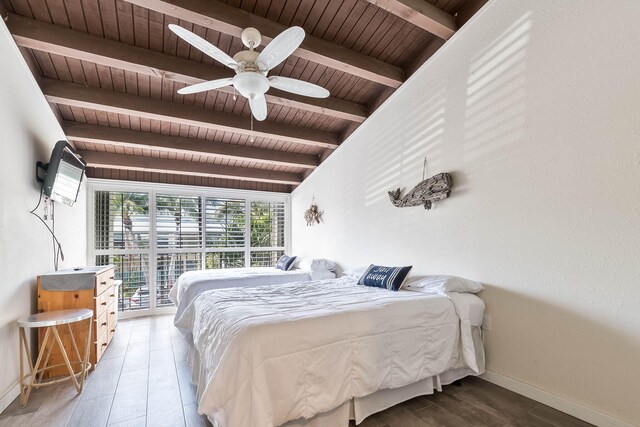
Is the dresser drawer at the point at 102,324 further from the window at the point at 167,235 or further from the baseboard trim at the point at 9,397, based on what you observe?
the window at the point at 167,235

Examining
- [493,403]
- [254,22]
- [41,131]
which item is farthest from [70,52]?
[493,403]

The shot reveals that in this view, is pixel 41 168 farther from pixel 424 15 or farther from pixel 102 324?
pixel 424 15

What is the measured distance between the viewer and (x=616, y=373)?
6.20 feet

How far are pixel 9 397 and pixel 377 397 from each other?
8.86ft

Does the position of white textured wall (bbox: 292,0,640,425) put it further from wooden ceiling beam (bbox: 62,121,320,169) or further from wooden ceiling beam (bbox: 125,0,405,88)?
wooden ceiling beam (bbox: 62,121,320,169)

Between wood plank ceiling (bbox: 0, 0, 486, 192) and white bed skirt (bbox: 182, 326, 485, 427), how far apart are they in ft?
8.81

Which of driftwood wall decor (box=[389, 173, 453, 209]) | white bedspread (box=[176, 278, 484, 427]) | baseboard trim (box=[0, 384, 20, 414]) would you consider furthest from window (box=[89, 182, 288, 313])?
driftwood wall decor (box=[389, 173, 453, 209])

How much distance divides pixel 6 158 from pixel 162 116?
1478 millimetres

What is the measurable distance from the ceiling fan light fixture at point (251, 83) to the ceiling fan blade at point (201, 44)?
117 mm

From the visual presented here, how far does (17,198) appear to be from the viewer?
2449mm

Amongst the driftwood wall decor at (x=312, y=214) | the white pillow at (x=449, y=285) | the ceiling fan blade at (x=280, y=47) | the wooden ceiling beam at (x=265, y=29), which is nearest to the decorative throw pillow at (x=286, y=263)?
the driftwood wall decor at (x=312, y=214)

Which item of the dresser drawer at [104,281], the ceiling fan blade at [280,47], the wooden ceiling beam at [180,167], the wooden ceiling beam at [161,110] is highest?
the wooden ceiling beam at [161,110]

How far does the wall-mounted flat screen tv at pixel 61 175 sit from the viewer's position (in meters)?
2.82

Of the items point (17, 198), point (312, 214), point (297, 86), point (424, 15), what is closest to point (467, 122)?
point (424, 15)
